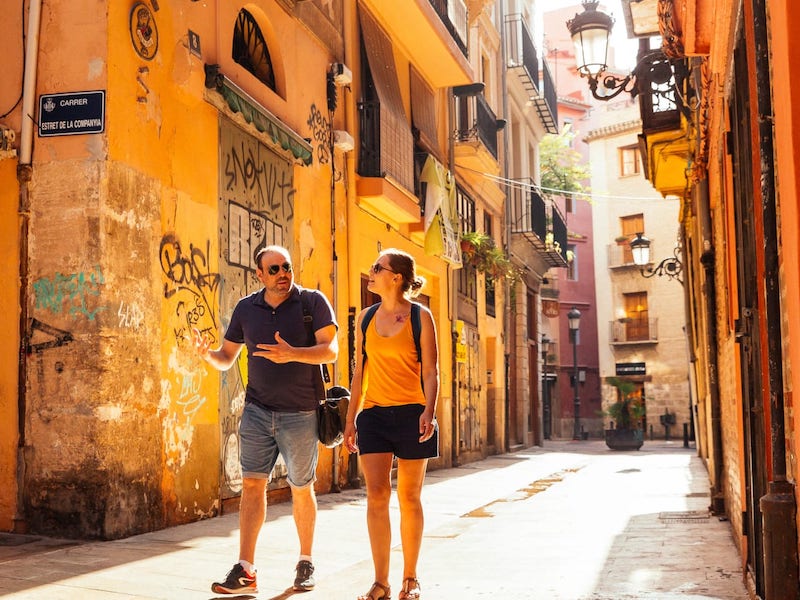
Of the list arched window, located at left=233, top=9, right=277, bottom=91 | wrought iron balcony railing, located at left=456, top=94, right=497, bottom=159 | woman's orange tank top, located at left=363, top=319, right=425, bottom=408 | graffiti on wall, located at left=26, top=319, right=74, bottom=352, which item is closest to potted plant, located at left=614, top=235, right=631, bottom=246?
wrought iron balcony railing, located at left=456, top=94, right=497, bottom=159

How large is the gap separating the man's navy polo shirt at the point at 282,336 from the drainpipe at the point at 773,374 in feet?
8.70

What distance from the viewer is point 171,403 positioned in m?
7.85

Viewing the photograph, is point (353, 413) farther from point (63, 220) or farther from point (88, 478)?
point (63, 220)

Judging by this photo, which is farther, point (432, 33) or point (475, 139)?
point (475, 139)

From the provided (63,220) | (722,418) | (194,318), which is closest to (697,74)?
(722,418)

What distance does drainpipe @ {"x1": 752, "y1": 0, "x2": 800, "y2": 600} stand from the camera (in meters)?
3.32

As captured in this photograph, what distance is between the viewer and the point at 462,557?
6.69 meters

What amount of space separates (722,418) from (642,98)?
160 inches

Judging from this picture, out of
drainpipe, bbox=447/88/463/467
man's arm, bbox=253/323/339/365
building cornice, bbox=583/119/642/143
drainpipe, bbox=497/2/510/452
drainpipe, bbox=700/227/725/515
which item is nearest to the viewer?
man's arm, bbox=253/323/339/365

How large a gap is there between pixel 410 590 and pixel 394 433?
76cm

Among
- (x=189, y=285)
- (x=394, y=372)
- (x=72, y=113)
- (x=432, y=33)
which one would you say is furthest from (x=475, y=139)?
(x=394, y=372)

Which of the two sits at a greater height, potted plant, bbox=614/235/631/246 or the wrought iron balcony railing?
potted plant, bbox=614/235/631/246

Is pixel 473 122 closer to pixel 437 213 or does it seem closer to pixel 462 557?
pixel 437 213

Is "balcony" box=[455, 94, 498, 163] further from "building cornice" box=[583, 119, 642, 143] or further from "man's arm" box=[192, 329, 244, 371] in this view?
"building cornice" box=[583, 119, 642, 143]
